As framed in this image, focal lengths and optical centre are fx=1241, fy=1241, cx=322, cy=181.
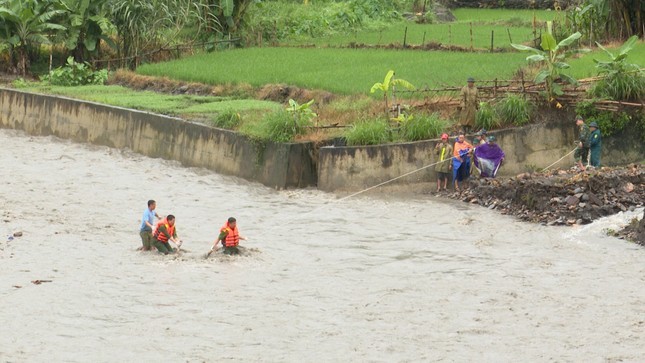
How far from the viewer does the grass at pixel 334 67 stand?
84.8 ft

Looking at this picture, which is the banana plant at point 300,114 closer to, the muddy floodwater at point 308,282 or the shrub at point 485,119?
the muddy floodwater at point 308,282

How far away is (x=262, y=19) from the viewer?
1404 inches

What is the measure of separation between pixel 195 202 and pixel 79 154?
550 centimetres

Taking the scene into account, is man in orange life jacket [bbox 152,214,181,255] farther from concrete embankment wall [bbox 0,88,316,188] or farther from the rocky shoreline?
the rocky shoreline

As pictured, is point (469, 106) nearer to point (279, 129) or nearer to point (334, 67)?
point (279, 129)

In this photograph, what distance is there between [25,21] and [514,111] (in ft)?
48.9

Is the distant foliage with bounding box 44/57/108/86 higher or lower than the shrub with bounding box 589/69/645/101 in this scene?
lower

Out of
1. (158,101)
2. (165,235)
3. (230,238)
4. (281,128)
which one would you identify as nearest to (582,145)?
(281,128)

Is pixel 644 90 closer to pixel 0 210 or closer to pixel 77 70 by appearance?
pixel 0 210

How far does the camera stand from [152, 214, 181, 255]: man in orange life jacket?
1684cm

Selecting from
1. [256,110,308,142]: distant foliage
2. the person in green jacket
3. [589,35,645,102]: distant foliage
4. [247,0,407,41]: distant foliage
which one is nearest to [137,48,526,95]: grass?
[247,0,407,41]: distant foliage

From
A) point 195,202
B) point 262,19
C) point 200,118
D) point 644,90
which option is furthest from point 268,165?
point 262,19

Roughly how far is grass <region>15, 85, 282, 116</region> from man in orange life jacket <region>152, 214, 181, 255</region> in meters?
7.31

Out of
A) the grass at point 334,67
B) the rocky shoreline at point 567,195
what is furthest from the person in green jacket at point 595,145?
the grass at point 334,67
